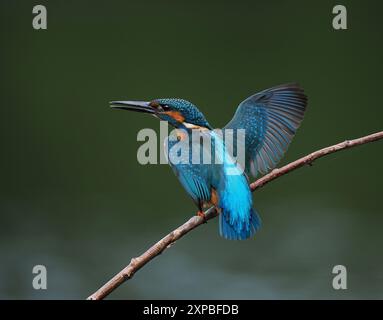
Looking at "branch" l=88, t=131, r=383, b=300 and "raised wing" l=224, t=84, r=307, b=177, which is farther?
"raised wing" l=224, t=84, r=307, b=177

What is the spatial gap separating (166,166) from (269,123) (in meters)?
2.93

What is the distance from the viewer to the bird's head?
273 cm

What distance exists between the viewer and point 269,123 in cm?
288

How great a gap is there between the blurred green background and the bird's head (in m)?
1.86

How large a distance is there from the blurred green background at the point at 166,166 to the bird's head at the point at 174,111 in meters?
1.86

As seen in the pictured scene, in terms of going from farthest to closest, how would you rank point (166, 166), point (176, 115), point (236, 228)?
point (166, 166) → point (176, 115) → point (236, 228)

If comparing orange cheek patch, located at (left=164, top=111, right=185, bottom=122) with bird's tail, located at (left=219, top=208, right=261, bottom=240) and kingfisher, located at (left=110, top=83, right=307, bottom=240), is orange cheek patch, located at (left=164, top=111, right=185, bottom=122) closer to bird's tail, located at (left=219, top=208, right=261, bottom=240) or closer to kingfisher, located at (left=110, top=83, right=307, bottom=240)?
kingfisher, located at (left=110, top=83, right=307, bottom=240)

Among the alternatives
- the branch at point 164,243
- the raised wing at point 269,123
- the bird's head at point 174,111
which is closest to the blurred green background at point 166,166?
the raised wing at point 269,123

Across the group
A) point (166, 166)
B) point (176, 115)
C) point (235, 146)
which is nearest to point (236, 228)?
point (235, 146)

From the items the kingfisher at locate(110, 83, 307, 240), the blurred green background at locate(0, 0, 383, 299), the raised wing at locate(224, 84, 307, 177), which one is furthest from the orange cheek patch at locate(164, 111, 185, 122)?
the blurred green background at locate(0, 0, 383, 299)

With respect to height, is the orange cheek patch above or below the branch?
above

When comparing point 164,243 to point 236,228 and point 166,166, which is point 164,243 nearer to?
point 236,228

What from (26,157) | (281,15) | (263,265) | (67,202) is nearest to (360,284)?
(263,265)

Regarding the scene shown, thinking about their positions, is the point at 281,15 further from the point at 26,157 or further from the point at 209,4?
the point at 26,157
